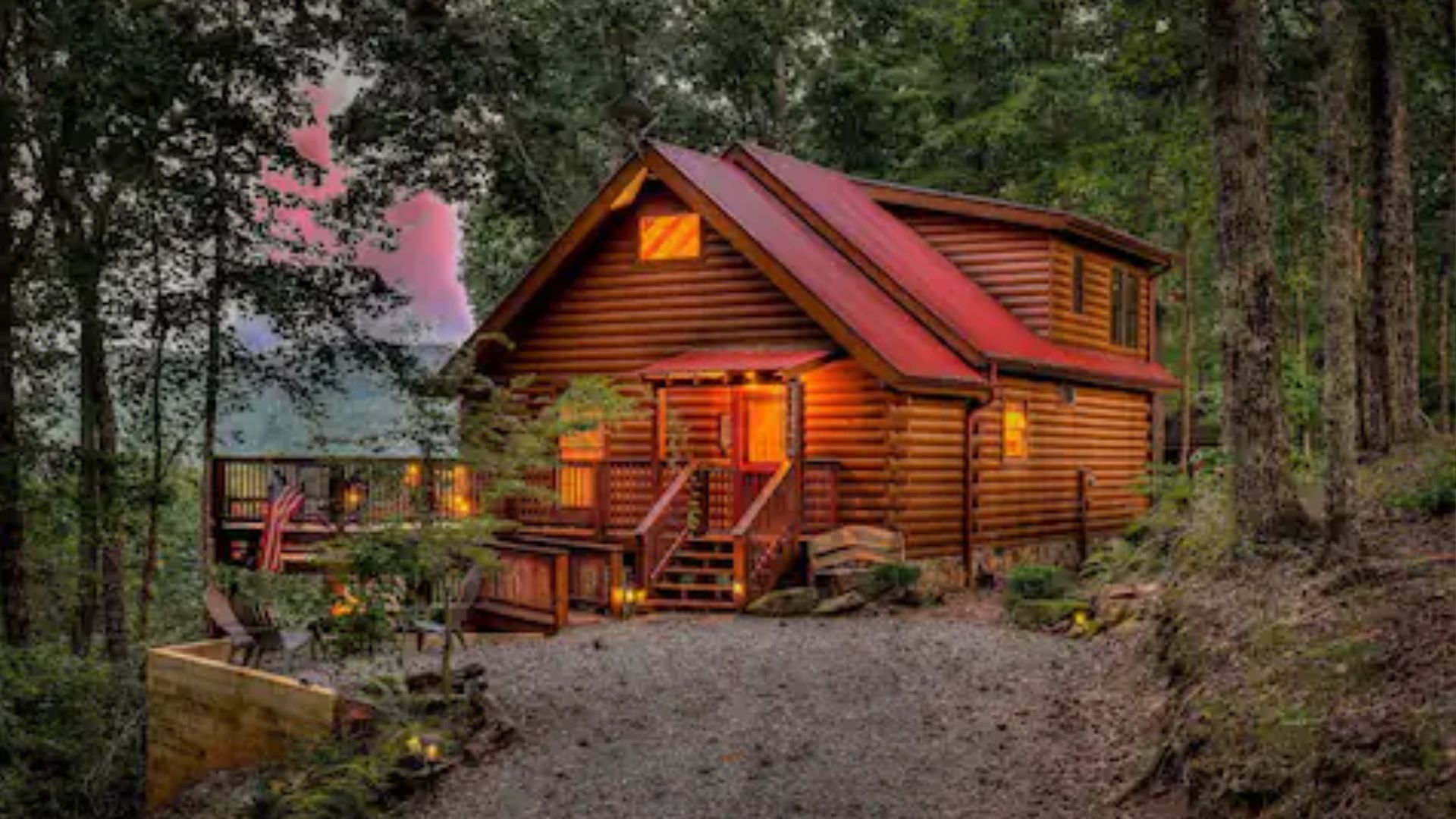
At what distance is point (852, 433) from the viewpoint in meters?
17.6

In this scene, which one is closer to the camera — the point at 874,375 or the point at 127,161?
the point at 127,161

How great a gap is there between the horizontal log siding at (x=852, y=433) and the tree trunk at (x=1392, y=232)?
6.41 meters

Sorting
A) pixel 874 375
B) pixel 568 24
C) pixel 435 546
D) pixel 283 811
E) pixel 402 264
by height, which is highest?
pixel 568 24

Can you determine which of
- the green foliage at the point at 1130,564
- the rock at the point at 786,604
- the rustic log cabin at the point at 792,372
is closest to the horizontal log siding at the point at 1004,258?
the rustic log cabin at the point at 792,372

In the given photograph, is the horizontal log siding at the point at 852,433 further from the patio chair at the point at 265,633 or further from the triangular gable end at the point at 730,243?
the patio chair at the point at 265,633

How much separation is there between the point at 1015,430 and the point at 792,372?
227 inches

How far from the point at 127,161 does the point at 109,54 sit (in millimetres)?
1471

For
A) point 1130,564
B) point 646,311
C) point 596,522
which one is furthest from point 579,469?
point 1130,564

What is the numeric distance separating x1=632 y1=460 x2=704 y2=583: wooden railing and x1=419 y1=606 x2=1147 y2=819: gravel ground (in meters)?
2.80

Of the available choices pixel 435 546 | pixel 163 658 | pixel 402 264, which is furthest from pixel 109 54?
pixel 435 546

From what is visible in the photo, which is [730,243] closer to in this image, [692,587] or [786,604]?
[692,587]

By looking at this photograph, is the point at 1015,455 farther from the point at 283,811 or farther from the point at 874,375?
the point at 283,811

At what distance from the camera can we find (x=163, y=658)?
11.7 metres

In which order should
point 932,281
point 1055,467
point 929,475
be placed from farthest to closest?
point 1055,467
point 932,281
point 929,475
